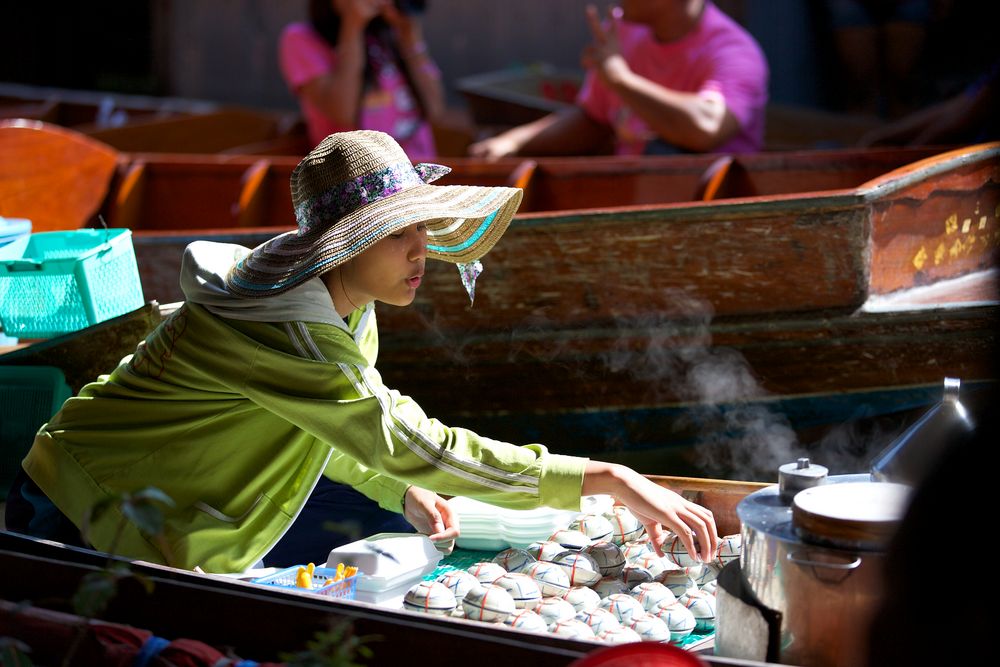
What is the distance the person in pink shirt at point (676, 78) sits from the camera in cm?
503

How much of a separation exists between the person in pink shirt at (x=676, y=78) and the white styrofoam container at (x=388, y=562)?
113 inches

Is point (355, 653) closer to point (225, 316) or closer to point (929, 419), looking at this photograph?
point (225, 316)

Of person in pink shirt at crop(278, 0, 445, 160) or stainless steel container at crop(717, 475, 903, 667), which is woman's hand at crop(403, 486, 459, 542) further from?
person in pink shirt at crop(278, 0, 445, 160)

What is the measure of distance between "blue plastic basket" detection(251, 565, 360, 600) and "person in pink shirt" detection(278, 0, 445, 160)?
11.6 ft

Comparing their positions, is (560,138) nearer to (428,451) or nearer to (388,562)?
(388,562)

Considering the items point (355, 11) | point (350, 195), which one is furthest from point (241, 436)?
point (355, 11)

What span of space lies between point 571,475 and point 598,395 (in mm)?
1982

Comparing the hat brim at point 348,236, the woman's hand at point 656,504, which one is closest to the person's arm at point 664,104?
the hat brim at point 348,236

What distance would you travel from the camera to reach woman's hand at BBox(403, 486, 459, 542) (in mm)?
2756

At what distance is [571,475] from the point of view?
223 cm

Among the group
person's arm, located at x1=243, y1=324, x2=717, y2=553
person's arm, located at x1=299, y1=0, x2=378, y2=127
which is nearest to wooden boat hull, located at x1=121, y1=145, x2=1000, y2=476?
person's arm, located at x1=299, y1=0, x2=378, y2=127

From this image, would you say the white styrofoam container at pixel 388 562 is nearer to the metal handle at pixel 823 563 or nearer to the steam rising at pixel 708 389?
the metal handle at pixel 823 563

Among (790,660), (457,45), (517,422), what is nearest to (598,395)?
(517,422)

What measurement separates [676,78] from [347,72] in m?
1.68
